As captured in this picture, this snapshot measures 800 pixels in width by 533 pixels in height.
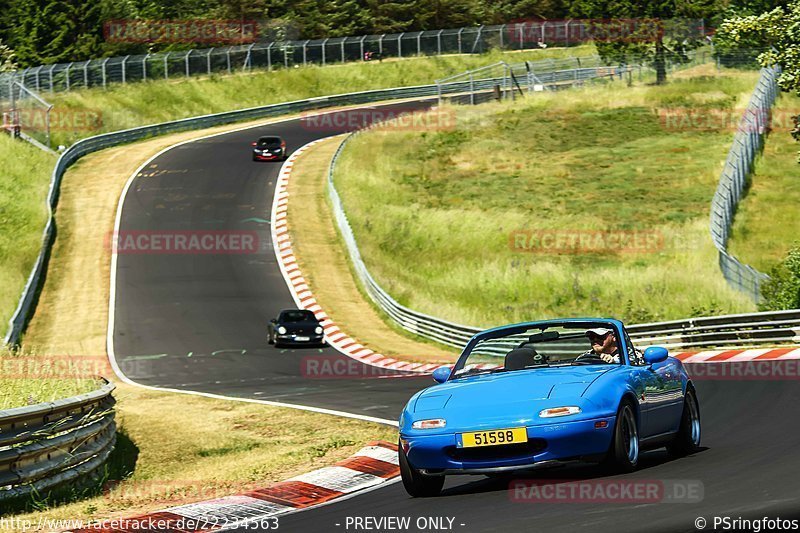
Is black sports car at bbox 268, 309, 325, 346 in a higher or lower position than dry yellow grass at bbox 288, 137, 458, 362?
higher

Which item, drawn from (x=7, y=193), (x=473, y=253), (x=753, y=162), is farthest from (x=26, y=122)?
(x=753, y=162)

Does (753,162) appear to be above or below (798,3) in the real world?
below

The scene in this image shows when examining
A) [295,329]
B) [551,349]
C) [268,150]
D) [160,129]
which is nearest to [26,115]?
[160,129]

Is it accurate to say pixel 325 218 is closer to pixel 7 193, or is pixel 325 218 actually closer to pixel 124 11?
pixel 7 193

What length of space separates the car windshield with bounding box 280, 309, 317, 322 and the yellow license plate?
79.4 ft

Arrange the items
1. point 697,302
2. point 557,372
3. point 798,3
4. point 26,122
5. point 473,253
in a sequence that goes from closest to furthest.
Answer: point 557,372 < point 798,3 < point 697,302 < point 473,253 < point 26,122

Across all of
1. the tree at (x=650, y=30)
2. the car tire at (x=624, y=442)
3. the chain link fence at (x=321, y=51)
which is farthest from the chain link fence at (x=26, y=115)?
the car tire at (x=624, y=442)

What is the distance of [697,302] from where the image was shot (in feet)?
107

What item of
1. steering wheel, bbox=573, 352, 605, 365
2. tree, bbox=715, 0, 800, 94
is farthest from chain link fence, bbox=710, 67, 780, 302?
steering wheel, bbox=573, 352, 605, 365

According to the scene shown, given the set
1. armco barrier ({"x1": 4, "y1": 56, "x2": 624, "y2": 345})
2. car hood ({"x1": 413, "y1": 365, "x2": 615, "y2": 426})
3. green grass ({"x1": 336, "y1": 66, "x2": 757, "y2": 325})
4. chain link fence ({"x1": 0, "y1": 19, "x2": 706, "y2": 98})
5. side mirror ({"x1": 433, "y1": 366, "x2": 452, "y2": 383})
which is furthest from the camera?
chain link fence ({"x1": 0, "y1": 19, "x2": 706, "y2": 98})

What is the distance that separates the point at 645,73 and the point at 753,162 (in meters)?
26.2

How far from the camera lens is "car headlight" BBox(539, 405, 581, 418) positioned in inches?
364

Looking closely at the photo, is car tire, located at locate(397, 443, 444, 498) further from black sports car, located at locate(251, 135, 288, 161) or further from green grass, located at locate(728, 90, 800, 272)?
black sports car, located at locate(251, 135, 288, 161)

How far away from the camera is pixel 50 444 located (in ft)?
37.5
